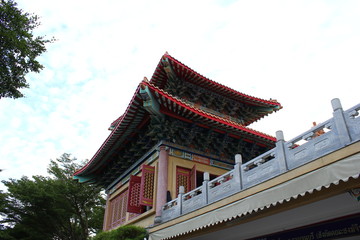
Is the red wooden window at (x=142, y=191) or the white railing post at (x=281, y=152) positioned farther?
the red wooden window at (x=142, y=191)

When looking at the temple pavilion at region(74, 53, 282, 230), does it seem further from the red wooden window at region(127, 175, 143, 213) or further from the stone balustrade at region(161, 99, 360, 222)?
the stone balustrade at region(161, 99, 360, 222)

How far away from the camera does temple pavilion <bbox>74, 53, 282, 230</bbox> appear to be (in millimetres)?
10984

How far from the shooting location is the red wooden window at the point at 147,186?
11.1m

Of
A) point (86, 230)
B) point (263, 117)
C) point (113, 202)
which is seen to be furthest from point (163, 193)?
point (86, 230)

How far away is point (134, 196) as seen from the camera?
12023 millimetres

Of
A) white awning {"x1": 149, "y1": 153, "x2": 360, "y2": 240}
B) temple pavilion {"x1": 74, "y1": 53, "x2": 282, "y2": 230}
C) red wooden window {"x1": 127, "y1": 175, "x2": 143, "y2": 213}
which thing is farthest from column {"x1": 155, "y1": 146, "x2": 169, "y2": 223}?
white awning {"x1": 149, "y1": 153, "x2": 360, "y2": 240}

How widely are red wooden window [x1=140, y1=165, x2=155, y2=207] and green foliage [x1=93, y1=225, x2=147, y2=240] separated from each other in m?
1.28

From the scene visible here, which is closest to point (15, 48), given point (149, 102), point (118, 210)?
point (149, 102)

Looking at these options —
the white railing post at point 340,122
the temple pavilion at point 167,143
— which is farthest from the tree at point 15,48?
the white railing post at point 340,122

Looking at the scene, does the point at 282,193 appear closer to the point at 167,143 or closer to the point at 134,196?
the point at 167,143

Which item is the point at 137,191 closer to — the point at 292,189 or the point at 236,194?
the point at 236,194

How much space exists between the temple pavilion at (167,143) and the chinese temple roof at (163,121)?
0.11 feet

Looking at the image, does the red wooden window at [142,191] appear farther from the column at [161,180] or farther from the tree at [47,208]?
the tree at [47,208]

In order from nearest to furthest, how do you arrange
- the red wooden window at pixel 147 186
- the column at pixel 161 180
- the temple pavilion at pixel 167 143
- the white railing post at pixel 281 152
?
the white railing post at pixel 281 152
the column at pixel 161 180
the temple pavilion at pixel 167 143
the red wooden window at pixel 147 186
